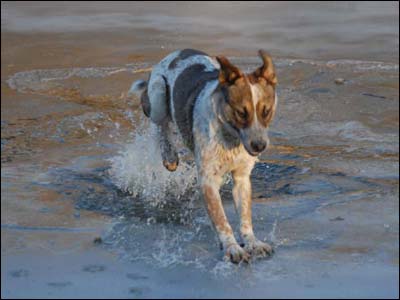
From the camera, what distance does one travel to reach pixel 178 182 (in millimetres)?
7770

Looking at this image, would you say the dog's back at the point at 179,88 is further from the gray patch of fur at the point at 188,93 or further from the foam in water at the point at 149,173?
the foam in water at the point at 149,173

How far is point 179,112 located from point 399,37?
23.8 ft

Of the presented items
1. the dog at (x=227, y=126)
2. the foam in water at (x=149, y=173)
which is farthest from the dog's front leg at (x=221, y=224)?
the foam in water at (x=149, y=173)

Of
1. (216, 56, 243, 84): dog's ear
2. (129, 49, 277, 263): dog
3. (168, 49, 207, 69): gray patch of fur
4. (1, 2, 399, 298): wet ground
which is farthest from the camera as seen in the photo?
(168, 49, 207, 69): gray patch of fur

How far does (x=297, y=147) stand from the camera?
27.8ft

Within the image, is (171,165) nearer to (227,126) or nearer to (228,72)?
(227,126)

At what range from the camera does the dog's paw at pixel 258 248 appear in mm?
6004

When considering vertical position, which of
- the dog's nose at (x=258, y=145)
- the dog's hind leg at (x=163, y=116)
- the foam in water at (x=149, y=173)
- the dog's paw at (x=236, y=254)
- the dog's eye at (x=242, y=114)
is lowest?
the foam in water at (x=149, y=173)

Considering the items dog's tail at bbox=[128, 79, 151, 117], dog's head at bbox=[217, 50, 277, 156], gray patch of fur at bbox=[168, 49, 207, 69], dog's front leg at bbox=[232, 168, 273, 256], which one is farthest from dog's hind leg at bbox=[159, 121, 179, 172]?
dog's head at bbox=[217, 50, 277, 156]

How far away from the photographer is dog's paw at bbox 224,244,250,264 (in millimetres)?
5930

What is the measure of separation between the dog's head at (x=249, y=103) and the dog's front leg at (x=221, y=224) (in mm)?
473

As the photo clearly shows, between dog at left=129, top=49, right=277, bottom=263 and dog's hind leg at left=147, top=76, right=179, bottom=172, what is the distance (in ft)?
1.31

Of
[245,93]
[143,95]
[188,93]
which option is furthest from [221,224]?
[143,95]

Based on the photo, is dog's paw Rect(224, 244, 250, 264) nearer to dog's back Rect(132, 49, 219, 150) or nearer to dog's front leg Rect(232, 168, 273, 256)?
dog's front leg Rect(232, 168, 273, 256)
